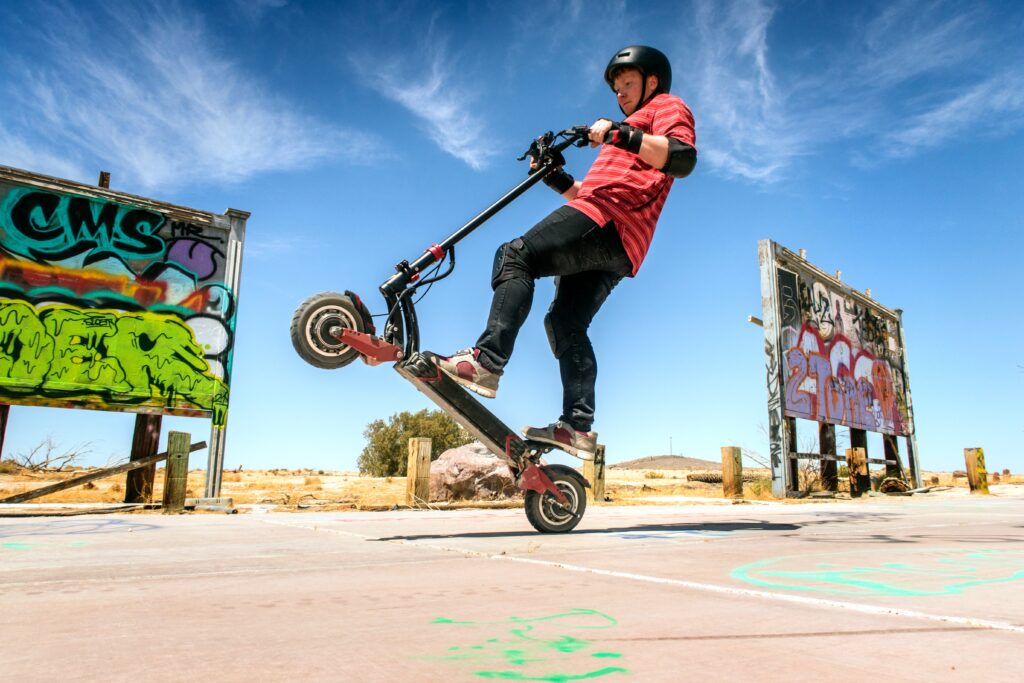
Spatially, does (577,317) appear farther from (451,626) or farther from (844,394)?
(844,394)

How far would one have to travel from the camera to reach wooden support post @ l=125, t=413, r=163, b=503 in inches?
374

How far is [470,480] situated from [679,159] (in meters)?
8.63

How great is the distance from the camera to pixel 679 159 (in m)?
2.85

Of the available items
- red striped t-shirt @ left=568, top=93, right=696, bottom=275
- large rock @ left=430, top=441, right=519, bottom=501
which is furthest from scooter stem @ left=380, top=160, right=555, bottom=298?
large rock @ left=430, top=441, right=519, bottom=501

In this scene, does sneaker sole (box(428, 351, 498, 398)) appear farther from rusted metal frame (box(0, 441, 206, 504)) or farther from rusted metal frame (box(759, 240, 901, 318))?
rusted metal frame (box(759, 240, 901, 318))

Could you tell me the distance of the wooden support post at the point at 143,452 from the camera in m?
9.49

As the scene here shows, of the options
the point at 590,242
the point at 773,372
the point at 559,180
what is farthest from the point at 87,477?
the point at 773,372

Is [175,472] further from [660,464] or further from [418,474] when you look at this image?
[660,464]

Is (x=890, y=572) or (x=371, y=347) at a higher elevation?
(x=371, y=347)

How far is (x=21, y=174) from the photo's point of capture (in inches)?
368

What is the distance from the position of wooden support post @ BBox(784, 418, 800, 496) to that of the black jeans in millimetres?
11260

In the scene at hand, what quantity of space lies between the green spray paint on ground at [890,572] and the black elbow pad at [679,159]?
67.9 inches

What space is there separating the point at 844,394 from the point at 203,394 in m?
14.9

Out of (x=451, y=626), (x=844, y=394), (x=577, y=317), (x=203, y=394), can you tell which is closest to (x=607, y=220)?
(x=577, y=317)
